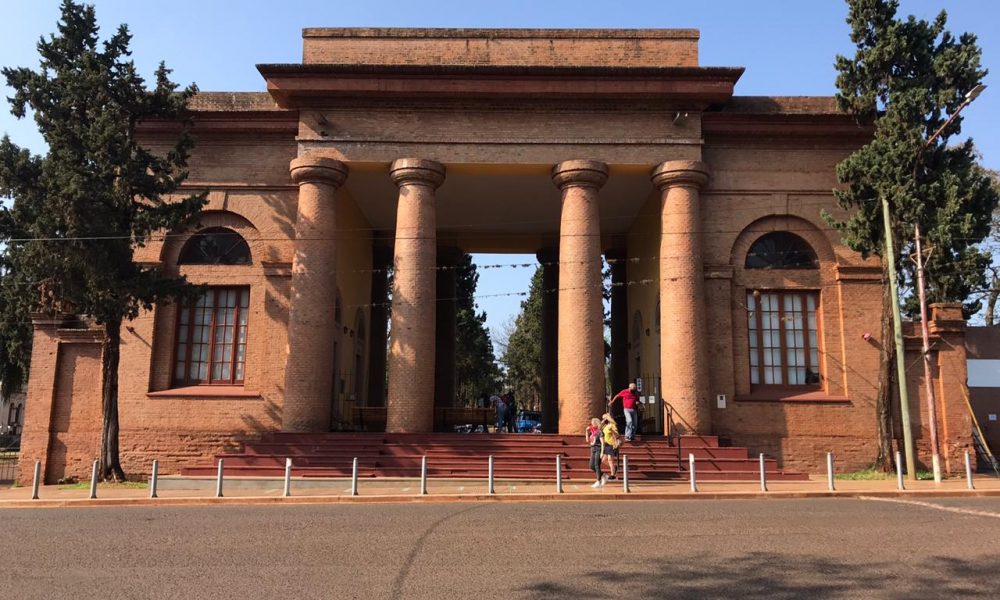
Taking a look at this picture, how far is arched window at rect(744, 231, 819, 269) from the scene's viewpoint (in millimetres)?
→ 22828

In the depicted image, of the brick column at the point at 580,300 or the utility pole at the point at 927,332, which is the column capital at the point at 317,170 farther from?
the utility pole at the point at 927,332

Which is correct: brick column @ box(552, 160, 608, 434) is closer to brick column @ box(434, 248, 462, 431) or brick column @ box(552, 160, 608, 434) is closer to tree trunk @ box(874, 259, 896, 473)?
tree trunk @ box(874, 259, 896, 473)

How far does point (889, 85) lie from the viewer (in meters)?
20.5

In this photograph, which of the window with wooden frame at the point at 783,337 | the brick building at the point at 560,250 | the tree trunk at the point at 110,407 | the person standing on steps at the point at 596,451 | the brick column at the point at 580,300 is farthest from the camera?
the window with wooden frame at the point at 783,337

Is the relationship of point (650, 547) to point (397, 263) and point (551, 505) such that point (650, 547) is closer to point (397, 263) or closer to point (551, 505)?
point (551, 505)

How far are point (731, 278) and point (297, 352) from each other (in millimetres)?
12983

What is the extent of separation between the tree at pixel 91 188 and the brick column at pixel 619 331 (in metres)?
16.4

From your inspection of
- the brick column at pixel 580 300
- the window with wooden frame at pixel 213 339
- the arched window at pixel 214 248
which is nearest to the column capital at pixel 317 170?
the arched window at pixel 214 248

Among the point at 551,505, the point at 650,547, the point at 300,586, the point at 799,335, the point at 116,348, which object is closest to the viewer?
the point at 300,586

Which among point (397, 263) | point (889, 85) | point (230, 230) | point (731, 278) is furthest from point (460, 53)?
point (889, 85)

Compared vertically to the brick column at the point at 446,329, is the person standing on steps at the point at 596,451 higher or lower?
lower

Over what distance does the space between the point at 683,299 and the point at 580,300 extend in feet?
9.69

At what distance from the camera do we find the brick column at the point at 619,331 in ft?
96.5

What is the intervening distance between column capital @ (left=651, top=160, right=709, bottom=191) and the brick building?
55 millimetres
